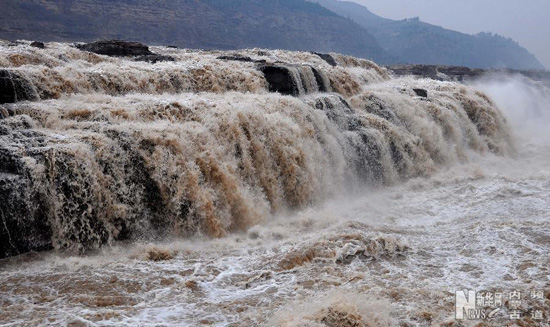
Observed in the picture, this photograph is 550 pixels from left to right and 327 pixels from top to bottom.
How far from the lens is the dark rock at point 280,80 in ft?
41.8

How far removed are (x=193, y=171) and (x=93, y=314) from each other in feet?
A: 11.3

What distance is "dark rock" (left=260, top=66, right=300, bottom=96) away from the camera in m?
Result: 12.7

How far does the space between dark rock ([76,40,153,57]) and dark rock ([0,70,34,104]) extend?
637 centimetres

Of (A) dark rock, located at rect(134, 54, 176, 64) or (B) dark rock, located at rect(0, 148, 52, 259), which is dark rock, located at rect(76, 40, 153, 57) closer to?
(A) dark rock, located at rect(134, 54, 176, 64)

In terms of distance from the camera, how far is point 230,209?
25.4 ft

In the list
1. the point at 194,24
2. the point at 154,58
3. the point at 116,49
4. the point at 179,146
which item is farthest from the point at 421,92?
the point at 194,24

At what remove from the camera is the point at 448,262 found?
598 cm

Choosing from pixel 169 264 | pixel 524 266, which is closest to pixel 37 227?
pixel 169 264

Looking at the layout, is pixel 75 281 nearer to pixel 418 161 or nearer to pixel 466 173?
pixel 418 161

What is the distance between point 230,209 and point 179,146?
1391mm

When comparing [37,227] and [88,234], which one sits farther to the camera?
[88,234]

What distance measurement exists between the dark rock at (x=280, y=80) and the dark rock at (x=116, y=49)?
4410 mm

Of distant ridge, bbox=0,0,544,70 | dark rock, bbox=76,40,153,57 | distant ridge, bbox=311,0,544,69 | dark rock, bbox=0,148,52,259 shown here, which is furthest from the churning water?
distant ridge, bbox=311,0,544,69

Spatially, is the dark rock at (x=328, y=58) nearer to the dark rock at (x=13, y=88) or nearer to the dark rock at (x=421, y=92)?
the dark rock at (x=421, y=92)
